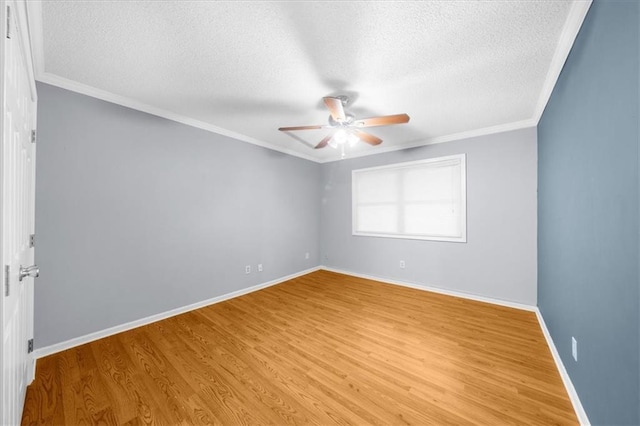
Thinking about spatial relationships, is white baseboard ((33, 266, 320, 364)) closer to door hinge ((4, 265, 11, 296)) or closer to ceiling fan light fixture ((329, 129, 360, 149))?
door hinge ((4, 265, 11, 296))

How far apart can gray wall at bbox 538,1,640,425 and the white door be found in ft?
7.51

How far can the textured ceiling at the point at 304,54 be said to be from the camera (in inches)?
55.2

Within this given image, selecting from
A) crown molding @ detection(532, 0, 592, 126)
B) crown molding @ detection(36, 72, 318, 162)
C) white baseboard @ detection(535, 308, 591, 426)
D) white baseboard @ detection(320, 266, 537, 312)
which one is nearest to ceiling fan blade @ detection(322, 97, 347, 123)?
crown molding @ detection(532, 0, 592, 126)

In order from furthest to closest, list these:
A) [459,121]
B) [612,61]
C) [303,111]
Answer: [459,121] → [303,111] → [612,61]

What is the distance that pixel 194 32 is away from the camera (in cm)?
157

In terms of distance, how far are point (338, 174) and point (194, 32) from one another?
358 cm

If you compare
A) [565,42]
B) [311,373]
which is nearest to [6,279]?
[311,373]

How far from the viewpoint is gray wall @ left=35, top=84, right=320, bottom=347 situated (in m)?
2.05

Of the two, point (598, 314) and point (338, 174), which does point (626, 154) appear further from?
point (338, 174)

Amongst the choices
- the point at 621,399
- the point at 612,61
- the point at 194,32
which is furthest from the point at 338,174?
the point at 621,399

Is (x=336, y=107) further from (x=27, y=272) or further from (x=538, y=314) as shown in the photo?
(x=538, y=314)

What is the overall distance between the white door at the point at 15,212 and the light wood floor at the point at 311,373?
392mm

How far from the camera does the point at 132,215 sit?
2.50 meters

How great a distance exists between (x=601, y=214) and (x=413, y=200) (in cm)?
283
